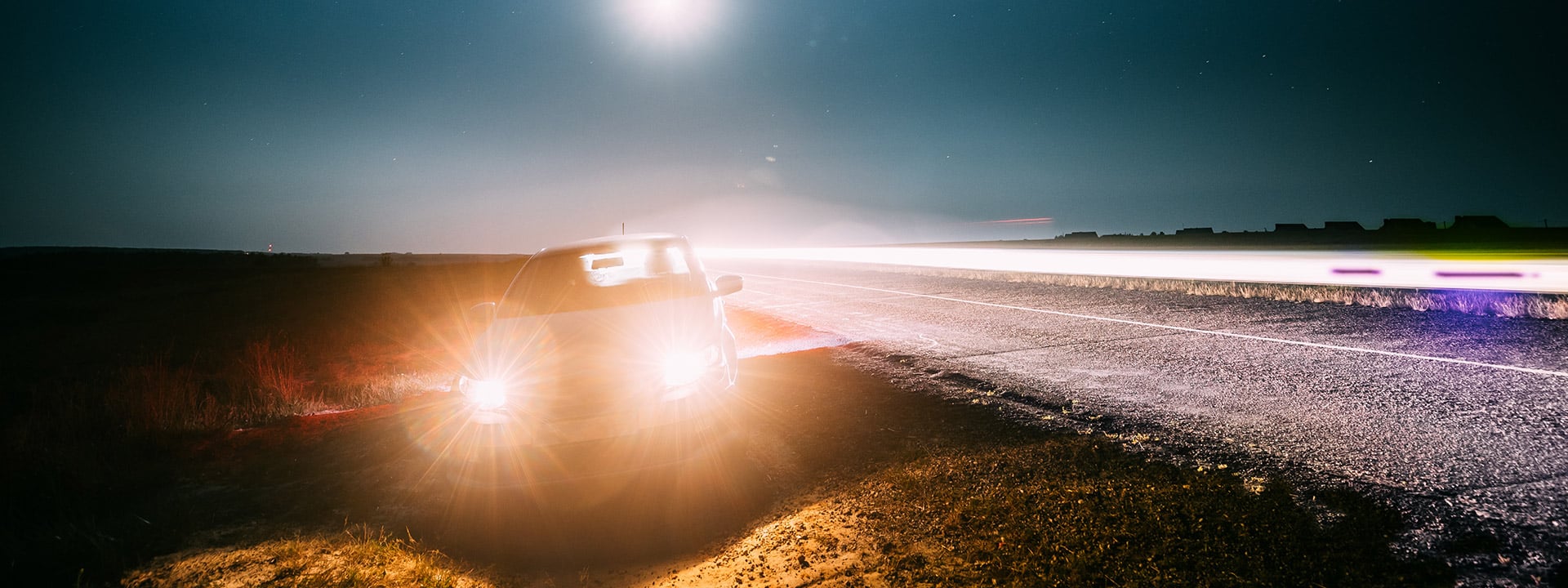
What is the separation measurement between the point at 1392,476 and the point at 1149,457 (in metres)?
1.17

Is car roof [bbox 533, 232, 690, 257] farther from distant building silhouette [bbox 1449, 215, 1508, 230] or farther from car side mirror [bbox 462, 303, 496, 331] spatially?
distant building silhouette [bbox 1449, 215, 1508, 230]

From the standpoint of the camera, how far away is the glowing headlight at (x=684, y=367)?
13.8 feet

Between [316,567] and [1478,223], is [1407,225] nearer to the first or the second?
[1478,223]

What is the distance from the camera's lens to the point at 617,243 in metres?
6.10

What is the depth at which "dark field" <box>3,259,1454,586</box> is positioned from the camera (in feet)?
9.90

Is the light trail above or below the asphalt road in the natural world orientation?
above

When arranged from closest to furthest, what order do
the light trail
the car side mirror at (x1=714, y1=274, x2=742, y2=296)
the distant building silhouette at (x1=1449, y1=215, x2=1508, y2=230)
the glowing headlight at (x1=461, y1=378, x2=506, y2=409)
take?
1. the glowing headlight at (x1=461, y1=378, x2=506, y2=409)
2. the car side mirror at (x1=714, y1=274, x2=742, y2=296)
3. the light trail
4. the distant building silhouette at (x1=1449, y1=215, x2=1508, y2=230)

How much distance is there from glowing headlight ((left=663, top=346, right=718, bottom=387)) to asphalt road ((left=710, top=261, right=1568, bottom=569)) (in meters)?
2.77

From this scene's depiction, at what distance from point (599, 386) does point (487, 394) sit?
0.78 meters

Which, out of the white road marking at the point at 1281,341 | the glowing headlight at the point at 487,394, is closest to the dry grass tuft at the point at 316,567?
the glowing headlight at the point at 487,394

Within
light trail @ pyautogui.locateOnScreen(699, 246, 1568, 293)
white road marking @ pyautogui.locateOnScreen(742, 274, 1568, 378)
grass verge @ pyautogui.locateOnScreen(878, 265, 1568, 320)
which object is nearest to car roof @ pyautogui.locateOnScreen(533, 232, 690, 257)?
white road marking @ pyautogui.locateOnScreen(742, 274, 1568, 378)

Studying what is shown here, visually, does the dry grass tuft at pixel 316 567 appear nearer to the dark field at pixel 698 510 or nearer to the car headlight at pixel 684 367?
the dark field at pixel 698 510

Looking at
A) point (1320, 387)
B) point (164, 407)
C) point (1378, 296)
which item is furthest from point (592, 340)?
point (1378, 296)

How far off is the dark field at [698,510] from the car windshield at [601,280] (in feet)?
4.58
